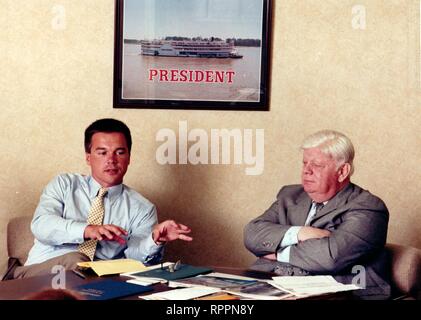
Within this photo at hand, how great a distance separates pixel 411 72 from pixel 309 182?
1.33 metres

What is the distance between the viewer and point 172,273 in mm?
2844

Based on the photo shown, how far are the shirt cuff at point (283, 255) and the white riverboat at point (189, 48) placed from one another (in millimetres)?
1392

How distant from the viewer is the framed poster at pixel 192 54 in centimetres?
418

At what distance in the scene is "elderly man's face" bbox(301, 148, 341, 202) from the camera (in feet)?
11.4

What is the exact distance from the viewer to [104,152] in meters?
3.77

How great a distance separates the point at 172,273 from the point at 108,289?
366 mm

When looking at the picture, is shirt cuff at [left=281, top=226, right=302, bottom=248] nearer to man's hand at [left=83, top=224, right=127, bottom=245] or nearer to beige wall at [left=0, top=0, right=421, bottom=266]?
man's hand at [left=83, top=224, right=127, bottom=245]

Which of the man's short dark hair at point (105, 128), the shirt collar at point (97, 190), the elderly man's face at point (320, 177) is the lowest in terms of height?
the shirt collar at point (97, 190)

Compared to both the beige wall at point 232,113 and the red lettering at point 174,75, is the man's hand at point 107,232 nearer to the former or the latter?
the beige wall at point 232,113

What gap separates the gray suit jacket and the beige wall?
851mm

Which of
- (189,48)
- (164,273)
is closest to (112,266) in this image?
(164,273)

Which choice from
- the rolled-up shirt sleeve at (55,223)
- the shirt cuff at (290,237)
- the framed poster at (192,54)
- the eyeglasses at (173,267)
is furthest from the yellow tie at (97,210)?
the shirt cuff at (290,237)

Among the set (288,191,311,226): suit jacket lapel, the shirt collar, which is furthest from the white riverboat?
(288,191,311,226): suit jacket lapel

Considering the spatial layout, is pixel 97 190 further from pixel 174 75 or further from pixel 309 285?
pixel 309 285
